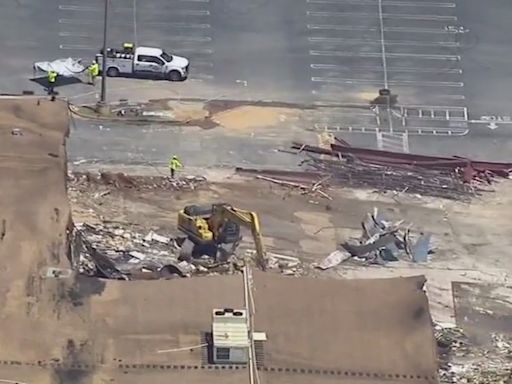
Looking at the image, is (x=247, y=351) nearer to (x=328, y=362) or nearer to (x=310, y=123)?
(x=328, y=362)

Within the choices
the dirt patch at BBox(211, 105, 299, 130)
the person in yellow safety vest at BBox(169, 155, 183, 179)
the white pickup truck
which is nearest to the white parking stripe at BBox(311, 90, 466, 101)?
the dirt patch at BBox(211, 105, 299, 130)

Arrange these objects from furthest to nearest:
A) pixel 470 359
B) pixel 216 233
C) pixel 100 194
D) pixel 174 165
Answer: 1. pixel 174 165
2. pixel 100 194
3. pixel 216 233
4. pixel 470 359

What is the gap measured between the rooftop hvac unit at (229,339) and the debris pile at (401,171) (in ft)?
66.1

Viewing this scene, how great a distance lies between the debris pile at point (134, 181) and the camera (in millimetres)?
62031

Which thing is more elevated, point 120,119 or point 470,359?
point 120,119

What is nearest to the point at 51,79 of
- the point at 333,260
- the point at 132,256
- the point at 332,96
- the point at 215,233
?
the point at 332,96

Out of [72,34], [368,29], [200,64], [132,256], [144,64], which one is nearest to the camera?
[132,256]

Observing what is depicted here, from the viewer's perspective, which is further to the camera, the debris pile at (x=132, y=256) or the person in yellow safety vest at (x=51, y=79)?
the person in yellow safety vest at (x=51, y=79)

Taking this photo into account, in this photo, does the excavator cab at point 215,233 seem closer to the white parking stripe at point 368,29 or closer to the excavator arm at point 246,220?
the excavator arm at point 246,220

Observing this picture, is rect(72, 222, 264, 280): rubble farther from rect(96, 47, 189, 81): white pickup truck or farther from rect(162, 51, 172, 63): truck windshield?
rect(162, 51, 172, 63): truck windshield

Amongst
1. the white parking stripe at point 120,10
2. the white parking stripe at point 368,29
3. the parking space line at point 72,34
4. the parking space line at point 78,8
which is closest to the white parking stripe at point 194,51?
the white parking stripe at point 120,10

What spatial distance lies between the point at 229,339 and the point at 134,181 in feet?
66.2

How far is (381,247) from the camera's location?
58.9 meters

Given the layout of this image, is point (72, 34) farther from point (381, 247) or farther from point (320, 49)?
point (381, 247)
